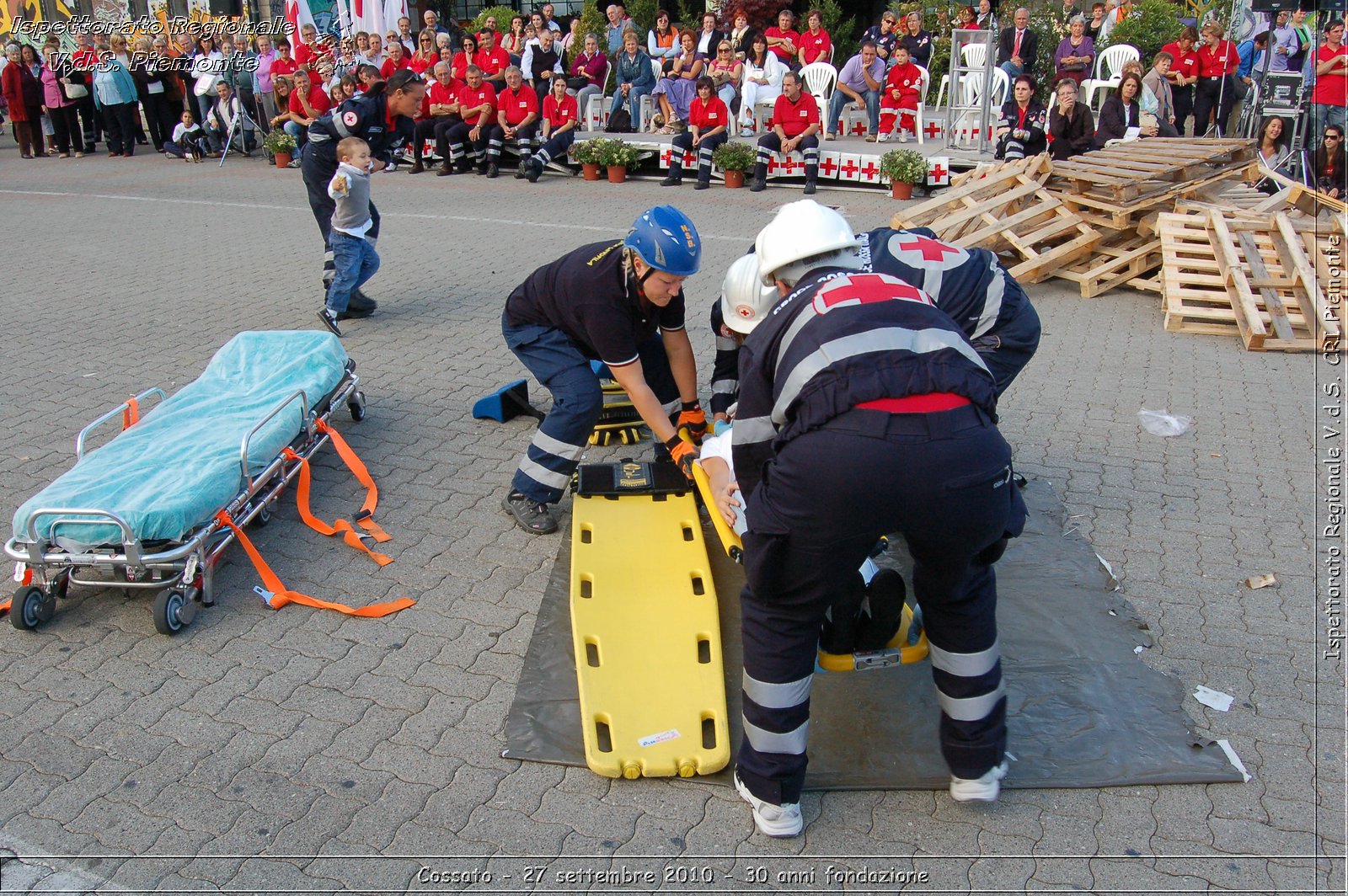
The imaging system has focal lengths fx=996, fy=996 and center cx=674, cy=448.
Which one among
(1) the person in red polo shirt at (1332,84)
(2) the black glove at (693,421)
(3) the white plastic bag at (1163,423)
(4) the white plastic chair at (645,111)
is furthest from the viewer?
(4) the white plastic chair at (645,111)

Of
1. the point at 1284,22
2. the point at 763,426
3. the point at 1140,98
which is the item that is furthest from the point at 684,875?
the point at 1284,22

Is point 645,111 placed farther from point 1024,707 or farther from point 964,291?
point 1024,707

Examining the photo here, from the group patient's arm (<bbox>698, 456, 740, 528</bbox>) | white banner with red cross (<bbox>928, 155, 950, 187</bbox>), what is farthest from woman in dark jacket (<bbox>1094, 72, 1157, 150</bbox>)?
patient's arm (<bbox>698, 456, 740, 528</bbox>)

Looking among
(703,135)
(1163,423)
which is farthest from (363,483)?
(703,135)

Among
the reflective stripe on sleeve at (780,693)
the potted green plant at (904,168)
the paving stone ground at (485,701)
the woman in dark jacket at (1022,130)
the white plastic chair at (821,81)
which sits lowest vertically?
the paving stone ground at (485,701)

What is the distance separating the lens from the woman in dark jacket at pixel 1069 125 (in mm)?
11398

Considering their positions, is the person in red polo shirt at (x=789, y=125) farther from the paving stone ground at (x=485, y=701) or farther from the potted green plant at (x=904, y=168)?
the paving stone ground at (x=485, y=701)

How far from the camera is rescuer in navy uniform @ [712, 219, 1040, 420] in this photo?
3.96m

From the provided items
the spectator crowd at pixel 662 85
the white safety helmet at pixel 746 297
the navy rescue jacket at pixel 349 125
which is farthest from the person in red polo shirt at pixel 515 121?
the white safety helmet at pixel 746 297

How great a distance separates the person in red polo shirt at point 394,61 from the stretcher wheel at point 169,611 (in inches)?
588

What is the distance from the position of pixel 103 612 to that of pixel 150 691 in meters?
0.69

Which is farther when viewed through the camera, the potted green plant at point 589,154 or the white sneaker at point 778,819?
the potted green plant at point 589,154

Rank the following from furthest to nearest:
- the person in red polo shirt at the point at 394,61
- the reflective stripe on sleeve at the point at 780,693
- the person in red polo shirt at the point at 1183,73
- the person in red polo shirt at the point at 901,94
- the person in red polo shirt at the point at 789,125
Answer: the person in red polo shirt at the point at 394,61 < the person in red polo shirt at the point at 901,94 < the person in red polo shirt at the point at 1183,73 < the person in red polo shirt at the point at 789,125 < the reflective stripe on sleeve at the point at 780,693

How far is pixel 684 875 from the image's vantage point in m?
2.81
